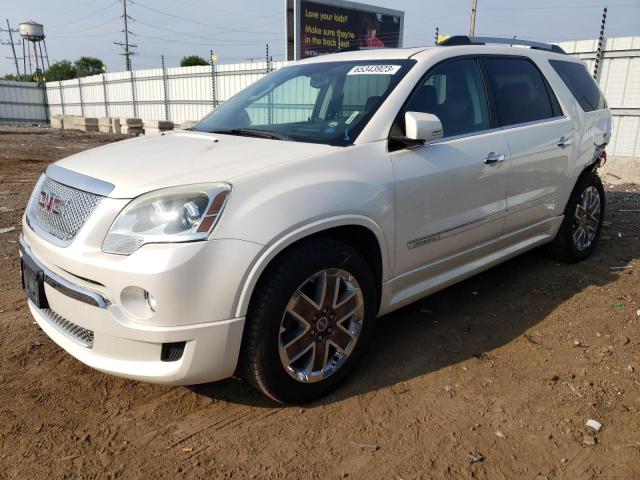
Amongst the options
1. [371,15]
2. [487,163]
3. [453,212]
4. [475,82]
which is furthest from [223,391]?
[371,15]

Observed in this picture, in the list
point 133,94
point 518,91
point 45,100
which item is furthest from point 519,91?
point 45,100

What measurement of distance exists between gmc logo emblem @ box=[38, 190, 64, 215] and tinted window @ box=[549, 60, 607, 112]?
3.92 meters

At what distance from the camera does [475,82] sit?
3.58m

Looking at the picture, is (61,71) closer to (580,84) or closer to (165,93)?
(165,93)

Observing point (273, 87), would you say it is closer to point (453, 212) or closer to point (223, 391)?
point (453, 212)

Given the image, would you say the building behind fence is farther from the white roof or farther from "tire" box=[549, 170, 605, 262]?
the white roof

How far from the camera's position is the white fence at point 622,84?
1104 cm

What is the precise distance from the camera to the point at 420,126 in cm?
283

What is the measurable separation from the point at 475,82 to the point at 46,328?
3043mm

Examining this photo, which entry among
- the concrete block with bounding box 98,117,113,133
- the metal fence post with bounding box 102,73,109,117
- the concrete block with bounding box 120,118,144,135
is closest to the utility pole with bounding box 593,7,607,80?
the concrete block with bounding box 120,118,144,135

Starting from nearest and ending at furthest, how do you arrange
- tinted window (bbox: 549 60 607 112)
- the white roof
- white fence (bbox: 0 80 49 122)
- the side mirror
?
the side mirror → the white roof → tinted window (bbox: 549 60 607 112) → white fence (bbox: 0 80 49 122)

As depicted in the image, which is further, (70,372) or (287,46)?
(287,46)

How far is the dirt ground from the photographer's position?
2.31m

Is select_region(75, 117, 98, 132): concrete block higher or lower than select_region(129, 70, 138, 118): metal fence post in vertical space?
lower
